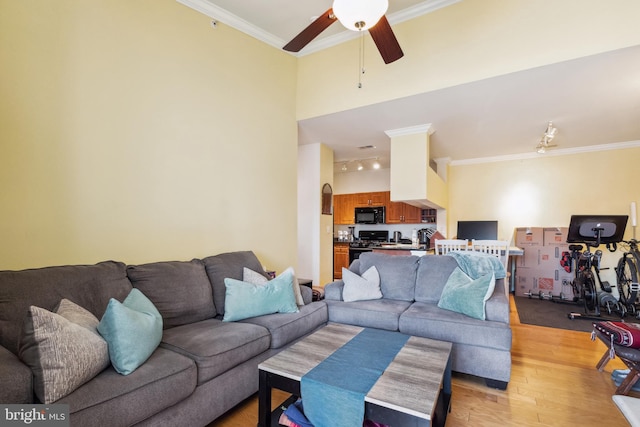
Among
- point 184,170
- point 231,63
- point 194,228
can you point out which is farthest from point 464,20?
point 194,228

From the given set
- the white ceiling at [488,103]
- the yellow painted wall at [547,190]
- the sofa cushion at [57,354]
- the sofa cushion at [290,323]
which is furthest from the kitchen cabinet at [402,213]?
the sofa cushion at [57,354]

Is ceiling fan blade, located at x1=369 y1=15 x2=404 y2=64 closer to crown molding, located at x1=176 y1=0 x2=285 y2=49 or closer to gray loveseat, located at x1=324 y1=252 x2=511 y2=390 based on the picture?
crown molding, located at x1=176 y1=0 x2=285 y2=49

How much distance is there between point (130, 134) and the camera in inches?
97.9

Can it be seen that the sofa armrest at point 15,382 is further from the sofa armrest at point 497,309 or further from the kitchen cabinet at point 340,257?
the kitchen cabinet at point 340,257

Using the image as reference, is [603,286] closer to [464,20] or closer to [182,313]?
[464,20]

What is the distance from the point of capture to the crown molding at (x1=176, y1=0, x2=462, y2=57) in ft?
10.00

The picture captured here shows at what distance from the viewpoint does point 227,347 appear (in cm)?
186

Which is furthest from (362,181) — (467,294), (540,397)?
(540,397)

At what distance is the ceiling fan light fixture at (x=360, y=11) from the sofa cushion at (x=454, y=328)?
2243mm

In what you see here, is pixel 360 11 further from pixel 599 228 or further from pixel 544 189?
Result: pixel 544 189

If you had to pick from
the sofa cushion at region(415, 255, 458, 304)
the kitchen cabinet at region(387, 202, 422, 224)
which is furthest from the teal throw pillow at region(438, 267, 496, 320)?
the kitchen cabinet at region(387, 202, 422, 224)

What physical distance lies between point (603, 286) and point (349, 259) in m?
4.25

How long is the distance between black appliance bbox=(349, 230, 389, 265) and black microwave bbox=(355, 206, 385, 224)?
1.19ft

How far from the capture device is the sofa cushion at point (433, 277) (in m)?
2.98
